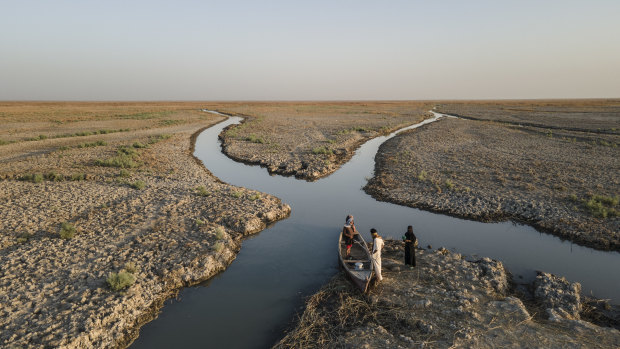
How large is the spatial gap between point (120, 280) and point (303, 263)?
20.7ft

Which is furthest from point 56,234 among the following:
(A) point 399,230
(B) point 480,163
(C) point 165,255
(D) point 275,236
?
(B) point 480,163

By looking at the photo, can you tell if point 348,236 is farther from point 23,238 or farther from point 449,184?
point 23,238

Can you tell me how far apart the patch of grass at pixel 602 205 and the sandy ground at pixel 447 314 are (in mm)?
7772

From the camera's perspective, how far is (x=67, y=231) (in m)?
12.9

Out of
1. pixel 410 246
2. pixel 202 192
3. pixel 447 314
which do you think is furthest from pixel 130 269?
pixel 447 314

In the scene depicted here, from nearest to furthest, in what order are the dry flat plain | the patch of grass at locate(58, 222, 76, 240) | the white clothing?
the dry flat plain < the white clothing < the patch of grass at locate(58, 222, 76, 240)

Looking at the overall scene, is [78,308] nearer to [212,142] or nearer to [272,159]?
[272,159]

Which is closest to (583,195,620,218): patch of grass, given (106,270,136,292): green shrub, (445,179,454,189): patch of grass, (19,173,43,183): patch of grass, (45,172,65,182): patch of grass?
(445,179,454,189): patch of grass

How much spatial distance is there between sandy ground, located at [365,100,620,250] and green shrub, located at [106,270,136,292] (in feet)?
46.8

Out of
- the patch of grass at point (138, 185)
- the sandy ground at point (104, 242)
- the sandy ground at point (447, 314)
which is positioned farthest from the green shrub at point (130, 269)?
the patch of grass at point (138, 185)

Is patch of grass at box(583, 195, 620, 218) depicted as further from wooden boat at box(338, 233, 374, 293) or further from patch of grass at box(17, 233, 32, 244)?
patch of grass at box(17, 233, 32, 244)

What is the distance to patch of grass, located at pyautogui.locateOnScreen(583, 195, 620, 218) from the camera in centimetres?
1512

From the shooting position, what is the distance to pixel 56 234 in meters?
13.1

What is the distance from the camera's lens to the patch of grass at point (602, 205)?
1512 cm
